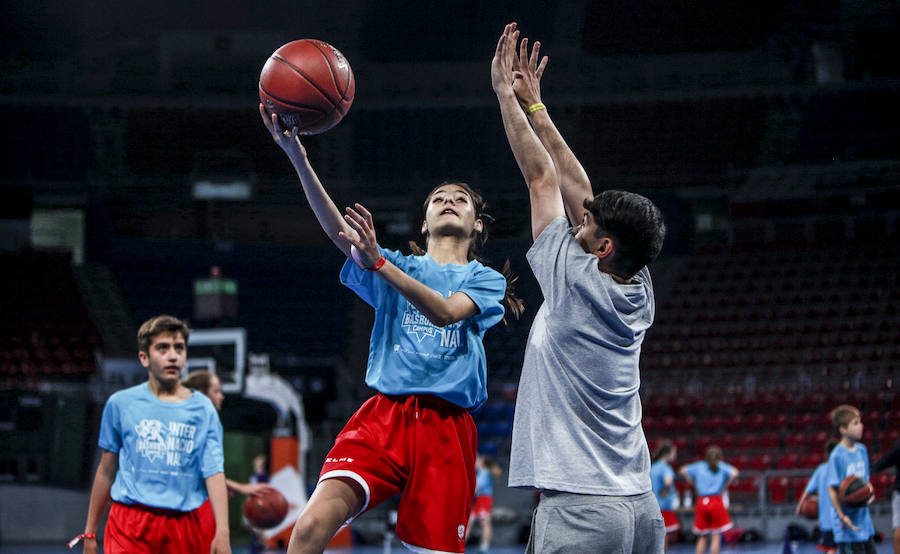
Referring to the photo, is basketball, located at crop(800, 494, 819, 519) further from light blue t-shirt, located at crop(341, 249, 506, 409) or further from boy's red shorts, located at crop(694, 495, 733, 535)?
light blue t-shirt, located at crop(341, 249, 506, 409)

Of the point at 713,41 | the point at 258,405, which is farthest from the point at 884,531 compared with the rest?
the point at 713,41

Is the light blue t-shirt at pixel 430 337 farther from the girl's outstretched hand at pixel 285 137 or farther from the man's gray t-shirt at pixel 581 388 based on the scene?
the man's gray t-shirt at pixel 581 388

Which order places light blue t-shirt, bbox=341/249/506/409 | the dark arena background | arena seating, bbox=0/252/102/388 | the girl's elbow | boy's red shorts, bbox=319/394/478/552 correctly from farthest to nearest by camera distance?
the dark arena background < arena seating, bbox=0/252/102/388 < light blue t-shirt, bbox=341/249/506/409 < boy's red shorts, bbox=319/394/478/552 < the girl's elbow

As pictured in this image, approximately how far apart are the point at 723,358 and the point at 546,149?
51.3 feet

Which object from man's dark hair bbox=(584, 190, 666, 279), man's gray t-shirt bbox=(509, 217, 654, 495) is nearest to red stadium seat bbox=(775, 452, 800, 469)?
man's gray t-shirt bbox=(509, 217, 654, 495)

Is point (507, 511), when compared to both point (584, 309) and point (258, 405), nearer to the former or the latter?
point (258, 405)

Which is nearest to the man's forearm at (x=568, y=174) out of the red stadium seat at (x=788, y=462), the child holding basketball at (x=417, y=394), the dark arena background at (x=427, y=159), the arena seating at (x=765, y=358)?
the child holding basketball at (x=417, y=394)

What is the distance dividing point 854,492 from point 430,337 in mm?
4698

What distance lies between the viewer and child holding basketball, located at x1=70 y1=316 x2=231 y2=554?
4289 millimetres

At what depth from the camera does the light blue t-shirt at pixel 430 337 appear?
3598 mm

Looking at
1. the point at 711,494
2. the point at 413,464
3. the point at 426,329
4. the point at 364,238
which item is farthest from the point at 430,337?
the point at 711,494

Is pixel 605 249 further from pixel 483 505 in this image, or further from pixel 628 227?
pixel 483 505

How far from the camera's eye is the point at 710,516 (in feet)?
35.3

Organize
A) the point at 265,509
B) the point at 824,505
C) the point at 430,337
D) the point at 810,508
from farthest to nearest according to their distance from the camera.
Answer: the point at 265,509 → the point at 810,508 → the point at 824,505 → the point at 430,337
